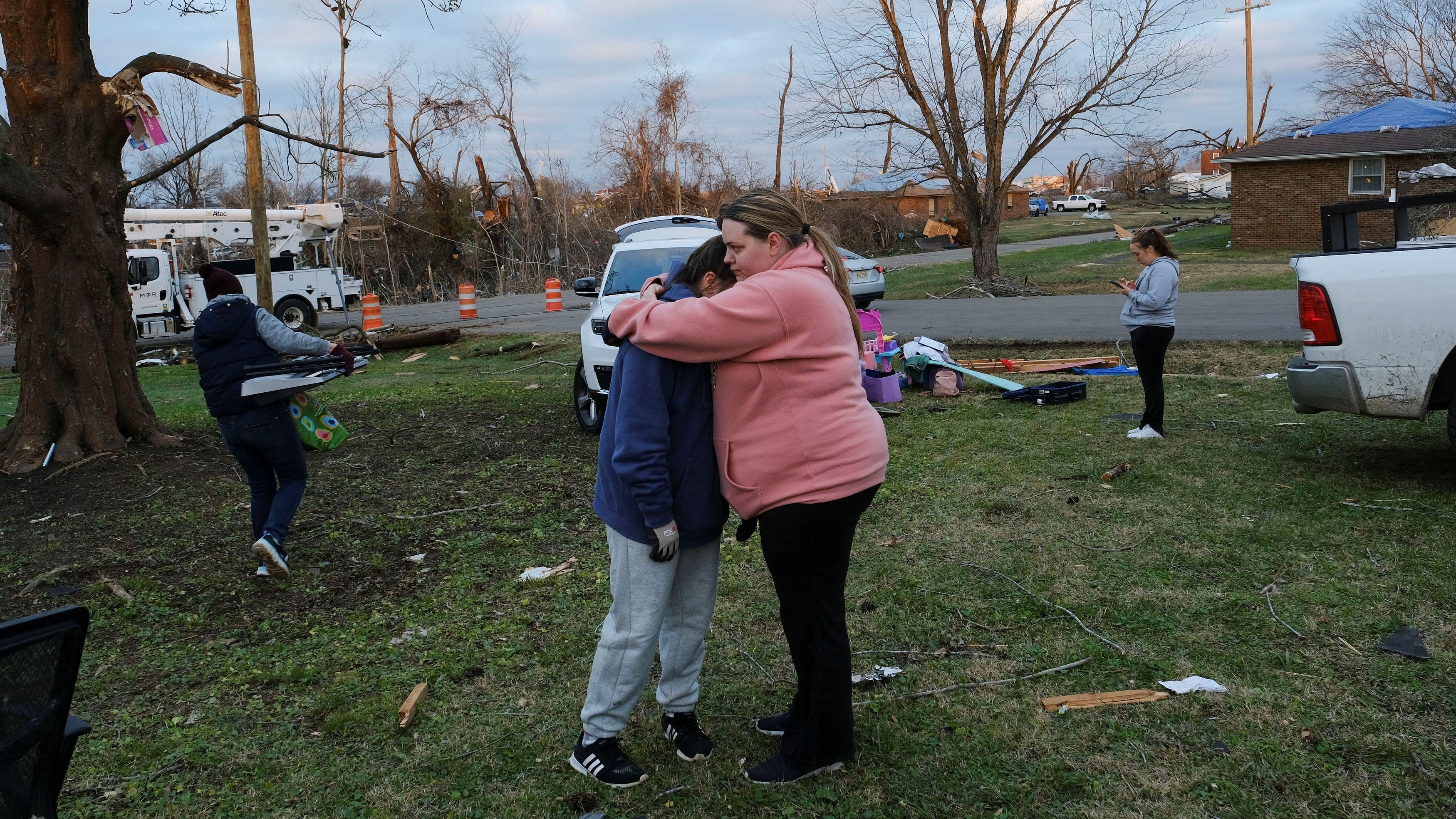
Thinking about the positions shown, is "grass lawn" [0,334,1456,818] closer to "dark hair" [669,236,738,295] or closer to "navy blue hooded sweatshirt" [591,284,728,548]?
"navy blue hooded sweatshirt" [591,284,728,548]

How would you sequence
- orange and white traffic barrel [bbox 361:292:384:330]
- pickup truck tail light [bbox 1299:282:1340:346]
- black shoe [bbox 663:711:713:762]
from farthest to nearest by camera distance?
1. orange and white traffic barrel [bbox 361:292:384:330]
2. pickup truck tail light [bbox 1299:282:1340:346]
3. black shoe [bbox 663:711:713:762]

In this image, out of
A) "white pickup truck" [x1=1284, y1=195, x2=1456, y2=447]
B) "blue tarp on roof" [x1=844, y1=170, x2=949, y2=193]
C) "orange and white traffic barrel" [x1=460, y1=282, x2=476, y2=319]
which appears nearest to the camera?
"white pickup truck" [x1=1284, y1=195, x2=1456, y2=447]

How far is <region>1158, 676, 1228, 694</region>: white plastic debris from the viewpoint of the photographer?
3.84 metres

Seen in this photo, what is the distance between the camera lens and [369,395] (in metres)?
13.1

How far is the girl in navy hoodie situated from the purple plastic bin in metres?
A: 6.83

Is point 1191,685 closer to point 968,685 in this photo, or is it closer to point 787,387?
point 968,685

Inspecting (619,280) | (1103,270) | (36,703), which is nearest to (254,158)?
(619,280)

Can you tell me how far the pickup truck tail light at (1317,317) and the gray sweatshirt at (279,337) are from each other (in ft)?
18.7

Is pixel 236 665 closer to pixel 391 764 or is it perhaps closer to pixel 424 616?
pixel 424 616

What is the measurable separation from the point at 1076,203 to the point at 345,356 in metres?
69.6

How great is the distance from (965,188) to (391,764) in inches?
822

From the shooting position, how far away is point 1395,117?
32.2 meters

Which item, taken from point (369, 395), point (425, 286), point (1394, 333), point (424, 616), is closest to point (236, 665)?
point (424, 616)

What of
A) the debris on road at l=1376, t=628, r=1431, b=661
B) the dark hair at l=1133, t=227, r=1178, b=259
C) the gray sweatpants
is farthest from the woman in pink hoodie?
the dark hair at l=1133, t=227, r=1178, b=259
